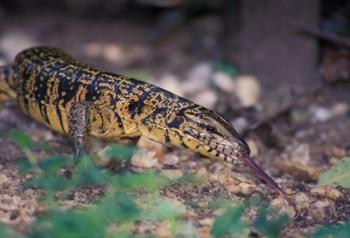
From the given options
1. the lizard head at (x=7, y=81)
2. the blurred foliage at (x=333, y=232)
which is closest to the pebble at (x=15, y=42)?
the lizard head at (x=7, y=81)

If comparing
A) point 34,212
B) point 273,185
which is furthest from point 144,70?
point 34,212

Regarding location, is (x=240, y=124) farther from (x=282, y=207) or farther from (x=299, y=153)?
(x=282, y=207)

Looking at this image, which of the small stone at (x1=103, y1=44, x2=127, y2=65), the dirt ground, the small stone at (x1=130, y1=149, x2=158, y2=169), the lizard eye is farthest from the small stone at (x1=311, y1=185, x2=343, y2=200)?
the small stone at (x1=103, y1=44, x2=127, y2=65)

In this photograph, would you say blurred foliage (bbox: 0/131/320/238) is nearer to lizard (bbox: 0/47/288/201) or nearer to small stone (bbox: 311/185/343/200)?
lizard (bbox: 0/47/288/201)

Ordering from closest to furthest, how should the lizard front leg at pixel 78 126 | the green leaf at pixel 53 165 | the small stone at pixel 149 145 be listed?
the green leaf at pixel 53 165 → the lizard front leg at pixel 78 126 → the small stone at pixel 149 145

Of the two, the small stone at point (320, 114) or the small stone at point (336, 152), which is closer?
the small stone at point (336, 152)

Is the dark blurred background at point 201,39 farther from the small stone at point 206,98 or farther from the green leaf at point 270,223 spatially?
the green leaf at point 270,223
